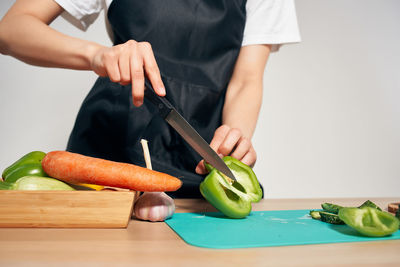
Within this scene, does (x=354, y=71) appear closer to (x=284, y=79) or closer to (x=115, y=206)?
(x=284, y=79)

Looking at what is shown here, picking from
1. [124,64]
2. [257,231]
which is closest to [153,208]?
[257,231]

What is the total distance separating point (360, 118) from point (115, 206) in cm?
253

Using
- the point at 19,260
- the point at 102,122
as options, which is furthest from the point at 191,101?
the point at 19,260

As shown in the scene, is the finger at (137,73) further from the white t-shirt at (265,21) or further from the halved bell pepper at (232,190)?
the white t-shirt at (265,21)

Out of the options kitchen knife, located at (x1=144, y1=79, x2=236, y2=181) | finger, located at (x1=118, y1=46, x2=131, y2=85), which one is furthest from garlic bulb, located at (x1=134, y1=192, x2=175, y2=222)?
finger, located at (x1=118, y1=46, x2=131, y2=85)

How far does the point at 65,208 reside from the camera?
672 mm

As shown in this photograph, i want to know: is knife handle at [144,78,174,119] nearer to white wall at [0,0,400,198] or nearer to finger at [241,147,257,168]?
finger at [241,147,257,168]

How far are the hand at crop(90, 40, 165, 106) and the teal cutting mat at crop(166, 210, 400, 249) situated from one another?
1.02ft

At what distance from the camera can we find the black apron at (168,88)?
1262mm

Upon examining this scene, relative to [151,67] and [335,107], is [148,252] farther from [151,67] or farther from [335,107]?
[335,107]

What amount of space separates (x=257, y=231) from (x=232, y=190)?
19cm

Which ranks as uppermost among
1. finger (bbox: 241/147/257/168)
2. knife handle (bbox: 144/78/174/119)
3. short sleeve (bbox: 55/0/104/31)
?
short sleeve (bbox: 55/0/104/31)

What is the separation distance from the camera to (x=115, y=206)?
2.23 ft

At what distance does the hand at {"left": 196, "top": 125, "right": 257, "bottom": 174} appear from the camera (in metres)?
1.05
